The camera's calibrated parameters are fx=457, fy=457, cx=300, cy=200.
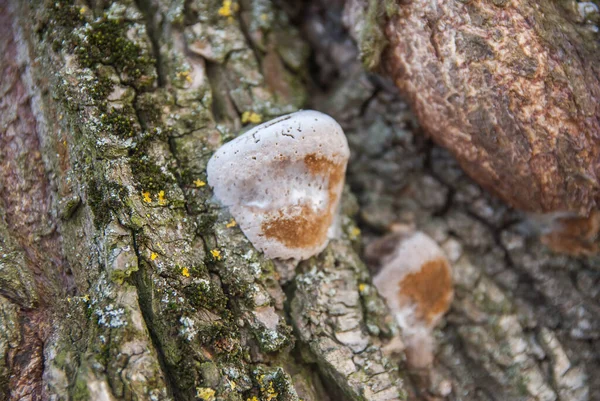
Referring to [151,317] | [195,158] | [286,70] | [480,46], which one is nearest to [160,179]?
[195,158]

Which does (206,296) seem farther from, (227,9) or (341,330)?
(227,9)

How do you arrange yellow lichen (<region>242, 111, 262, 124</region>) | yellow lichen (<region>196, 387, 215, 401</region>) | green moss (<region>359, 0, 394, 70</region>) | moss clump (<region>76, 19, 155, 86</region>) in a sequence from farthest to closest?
yellow lichen (<region>242, 111, 262, 124</region>) < green moss (<region>359, 0, 394, 70</region>) < moss clump (<region>76, 19, 155, 86</region>) < yellow lichen (<region>196, 387, 215, 401</region>)

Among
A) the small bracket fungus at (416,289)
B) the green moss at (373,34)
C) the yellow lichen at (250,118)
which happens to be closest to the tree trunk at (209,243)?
the yellow lichen at (250,118)

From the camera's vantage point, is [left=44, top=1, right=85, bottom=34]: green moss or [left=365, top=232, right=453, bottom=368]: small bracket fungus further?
[left=365, top=232, right=453, bottom=368]: small bracket fungus

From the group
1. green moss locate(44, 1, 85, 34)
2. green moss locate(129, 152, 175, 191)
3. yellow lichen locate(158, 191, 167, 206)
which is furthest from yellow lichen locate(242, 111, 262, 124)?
green moss locate(44, 1, 85, 34)

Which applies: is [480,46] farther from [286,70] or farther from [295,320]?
[295,320]

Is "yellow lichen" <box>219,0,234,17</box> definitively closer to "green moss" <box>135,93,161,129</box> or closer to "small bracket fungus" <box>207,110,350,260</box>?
"green moss" <box>135,93,161,129</box>
